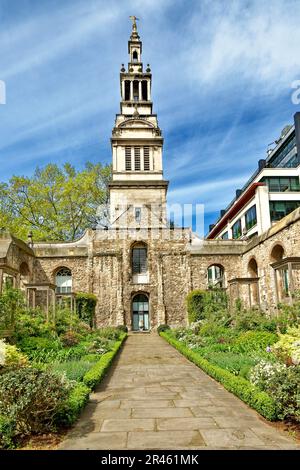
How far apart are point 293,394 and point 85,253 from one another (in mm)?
20530

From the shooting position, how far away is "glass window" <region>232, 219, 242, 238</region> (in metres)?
36.2

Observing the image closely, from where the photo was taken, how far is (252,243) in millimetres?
23250

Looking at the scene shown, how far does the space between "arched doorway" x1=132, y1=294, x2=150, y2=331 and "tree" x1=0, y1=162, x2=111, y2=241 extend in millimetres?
8681

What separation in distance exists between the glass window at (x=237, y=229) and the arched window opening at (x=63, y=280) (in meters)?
18.4

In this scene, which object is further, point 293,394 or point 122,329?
point 122,329

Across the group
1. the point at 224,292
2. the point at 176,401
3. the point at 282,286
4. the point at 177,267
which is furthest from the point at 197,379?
the point at 177,267

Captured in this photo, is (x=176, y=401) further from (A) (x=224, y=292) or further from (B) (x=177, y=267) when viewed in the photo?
(B) (x=177, y=267)

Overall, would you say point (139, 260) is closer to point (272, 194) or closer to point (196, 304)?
point (196, 304)

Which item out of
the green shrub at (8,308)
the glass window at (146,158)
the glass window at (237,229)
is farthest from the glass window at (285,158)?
the green shrub at (8,308)

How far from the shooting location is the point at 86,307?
2184 cm

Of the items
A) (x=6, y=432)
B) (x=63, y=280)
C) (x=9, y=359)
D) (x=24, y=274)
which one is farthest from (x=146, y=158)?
(x=6, y=432)

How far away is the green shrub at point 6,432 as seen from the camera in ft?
14.1

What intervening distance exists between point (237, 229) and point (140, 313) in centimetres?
1657

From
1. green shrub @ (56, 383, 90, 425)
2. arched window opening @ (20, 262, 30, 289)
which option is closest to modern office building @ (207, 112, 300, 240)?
arched window opening @ (20, 262, 30, 289)
